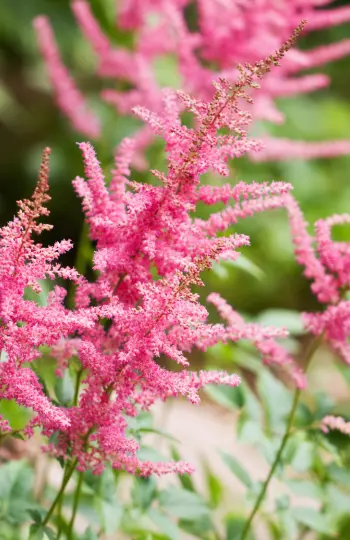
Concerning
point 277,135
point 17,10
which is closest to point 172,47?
point 277,135

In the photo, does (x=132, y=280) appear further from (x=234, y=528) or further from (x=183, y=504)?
(x=234, y=528)

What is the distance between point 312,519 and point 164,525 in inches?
18.8

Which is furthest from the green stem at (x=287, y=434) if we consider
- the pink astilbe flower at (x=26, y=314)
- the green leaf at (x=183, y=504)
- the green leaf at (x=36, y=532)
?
the pink astilbe flower at (x=26, y=314)

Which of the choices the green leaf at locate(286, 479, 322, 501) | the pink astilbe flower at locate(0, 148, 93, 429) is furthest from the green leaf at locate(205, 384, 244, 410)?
the pink astilbe flower at locate(0, 148, 93, 429)

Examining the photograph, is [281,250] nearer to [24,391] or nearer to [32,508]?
[32,508]

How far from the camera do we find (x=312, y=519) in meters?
2.37

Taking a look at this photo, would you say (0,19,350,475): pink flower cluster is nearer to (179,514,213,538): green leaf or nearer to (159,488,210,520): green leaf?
(159,488,210,520): green leaf

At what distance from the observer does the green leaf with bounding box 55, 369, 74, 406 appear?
5.95ft

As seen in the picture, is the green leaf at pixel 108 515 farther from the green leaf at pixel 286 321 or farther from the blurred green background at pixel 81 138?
the blurred green background at pixel 81 138

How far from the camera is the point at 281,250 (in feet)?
23.4

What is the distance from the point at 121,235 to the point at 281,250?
5716 millimetres

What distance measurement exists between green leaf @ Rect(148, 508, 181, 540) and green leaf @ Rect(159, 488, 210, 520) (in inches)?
1.4

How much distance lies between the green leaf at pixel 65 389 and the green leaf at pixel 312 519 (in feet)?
2.86

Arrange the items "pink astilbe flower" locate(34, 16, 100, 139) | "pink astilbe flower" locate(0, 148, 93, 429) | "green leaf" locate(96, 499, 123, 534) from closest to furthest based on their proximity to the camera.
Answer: "pink astilbe flower" locate(0, 148, 93, 429) < "green leaf" locate(96, 499, 123, 534) < "pink astilbe flower" locate(34, 16, 100, 139)
